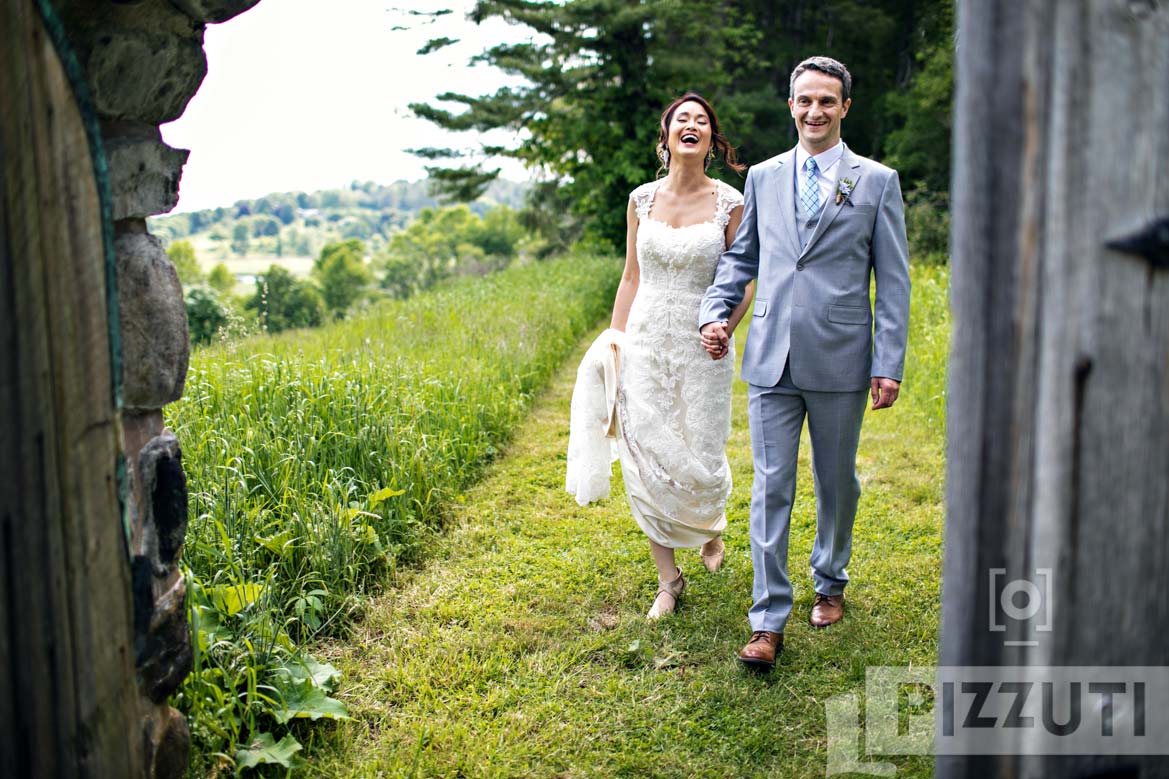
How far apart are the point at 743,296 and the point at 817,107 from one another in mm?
828

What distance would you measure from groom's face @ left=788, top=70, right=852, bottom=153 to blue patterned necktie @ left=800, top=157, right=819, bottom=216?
0.08 meters

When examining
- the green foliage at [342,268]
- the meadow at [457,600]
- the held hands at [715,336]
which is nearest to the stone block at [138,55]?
the meadow at [457,600]

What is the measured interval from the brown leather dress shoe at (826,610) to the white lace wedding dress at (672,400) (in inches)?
24.9

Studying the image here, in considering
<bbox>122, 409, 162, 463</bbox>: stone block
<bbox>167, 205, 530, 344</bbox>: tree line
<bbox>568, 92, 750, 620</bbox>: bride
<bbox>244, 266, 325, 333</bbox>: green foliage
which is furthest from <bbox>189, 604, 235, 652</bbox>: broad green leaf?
<bbox>167, 205, 530, 344</bbox>: tree line

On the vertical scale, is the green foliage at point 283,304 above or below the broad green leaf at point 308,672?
above

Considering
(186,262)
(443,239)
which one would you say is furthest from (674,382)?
(443,239)

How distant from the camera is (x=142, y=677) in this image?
2.37 meters

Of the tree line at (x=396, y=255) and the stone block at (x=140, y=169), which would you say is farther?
the tree line at (x=396, y=255)

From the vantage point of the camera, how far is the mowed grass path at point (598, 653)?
3.15 meters

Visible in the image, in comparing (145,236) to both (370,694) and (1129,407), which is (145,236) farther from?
(1129,407)

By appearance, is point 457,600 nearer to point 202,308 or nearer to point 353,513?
point 353,513

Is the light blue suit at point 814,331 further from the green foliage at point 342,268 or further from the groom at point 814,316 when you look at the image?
the green foliage at point 342,268

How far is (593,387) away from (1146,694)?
117 inches

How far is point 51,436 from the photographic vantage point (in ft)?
6.33
